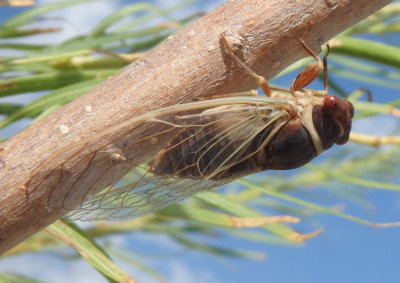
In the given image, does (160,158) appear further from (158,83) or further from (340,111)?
(340,111)

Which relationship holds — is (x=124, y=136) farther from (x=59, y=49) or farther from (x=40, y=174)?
(x=59, y=49)

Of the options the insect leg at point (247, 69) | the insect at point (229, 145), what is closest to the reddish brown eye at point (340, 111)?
the insect at point (229, 145)

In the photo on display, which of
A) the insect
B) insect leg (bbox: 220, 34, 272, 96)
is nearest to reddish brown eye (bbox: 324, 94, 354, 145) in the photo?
the insect

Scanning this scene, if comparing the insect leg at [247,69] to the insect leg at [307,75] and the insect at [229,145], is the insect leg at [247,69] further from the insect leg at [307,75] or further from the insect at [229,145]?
the insect leg at [307,75]

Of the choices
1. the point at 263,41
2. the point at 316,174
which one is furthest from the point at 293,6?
the point at 316,174

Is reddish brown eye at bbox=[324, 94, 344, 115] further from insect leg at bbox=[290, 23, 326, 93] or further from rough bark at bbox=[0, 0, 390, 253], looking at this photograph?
rough bark at bbox=[0, 0, 390, 253]
